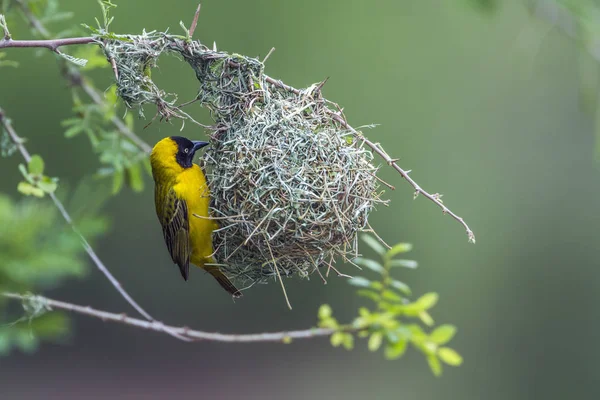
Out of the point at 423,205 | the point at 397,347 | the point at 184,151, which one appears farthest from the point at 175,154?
the point at 423,205

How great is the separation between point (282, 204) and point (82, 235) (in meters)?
1.06

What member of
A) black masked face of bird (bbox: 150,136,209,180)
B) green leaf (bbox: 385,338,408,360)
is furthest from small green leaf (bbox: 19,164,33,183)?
green leaf (bbox: 385,338,408,360)

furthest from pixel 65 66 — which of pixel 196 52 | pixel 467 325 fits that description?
pixel 467 325

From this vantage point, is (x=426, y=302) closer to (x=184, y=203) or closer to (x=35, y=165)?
(x=184, y=203)

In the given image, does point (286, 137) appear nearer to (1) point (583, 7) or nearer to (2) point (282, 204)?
(2) point (282, 204)

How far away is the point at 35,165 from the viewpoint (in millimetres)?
2338

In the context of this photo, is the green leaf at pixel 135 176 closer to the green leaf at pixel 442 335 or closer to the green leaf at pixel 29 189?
the green leaf at pixel 29 189

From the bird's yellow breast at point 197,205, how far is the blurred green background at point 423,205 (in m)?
4.27

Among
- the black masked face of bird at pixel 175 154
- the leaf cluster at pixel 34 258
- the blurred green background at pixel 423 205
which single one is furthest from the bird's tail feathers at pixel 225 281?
the blurred green background at pixel 423 205

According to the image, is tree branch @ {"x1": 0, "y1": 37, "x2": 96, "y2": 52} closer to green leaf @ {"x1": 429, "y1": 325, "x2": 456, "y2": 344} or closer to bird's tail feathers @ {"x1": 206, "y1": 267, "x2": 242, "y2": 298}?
bird's tail feathers @ {"x1": 206, "y1": 267, "x2": 242, "y2": 298}

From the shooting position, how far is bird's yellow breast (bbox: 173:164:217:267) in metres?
2.56

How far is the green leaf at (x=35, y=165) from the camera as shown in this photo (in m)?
2.32

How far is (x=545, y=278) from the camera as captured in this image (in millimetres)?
9242

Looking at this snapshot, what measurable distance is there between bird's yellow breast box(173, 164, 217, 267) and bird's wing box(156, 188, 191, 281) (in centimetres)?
2
